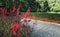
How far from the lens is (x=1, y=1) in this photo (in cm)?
1936

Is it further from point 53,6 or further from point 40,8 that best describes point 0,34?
point 40,8

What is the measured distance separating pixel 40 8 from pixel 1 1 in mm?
6592

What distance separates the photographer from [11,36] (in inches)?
205

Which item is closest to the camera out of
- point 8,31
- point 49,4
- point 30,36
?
point 8,31

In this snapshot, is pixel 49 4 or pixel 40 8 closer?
pixel 49 4

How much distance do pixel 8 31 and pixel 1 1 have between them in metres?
14.4

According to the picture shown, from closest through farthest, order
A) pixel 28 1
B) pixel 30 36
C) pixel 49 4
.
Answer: pixel 30 36, pixel 49 4, pixel 28 1

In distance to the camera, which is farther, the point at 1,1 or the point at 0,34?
the point at 1,1

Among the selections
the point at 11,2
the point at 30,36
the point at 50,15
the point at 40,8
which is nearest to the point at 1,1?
the point at 11,2

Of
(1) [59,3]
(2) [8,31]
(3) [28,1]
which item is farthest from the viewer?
(3) [28,1]

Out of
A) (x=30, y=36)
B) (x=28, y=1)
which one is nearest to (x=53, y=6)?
(x=28, y=1)

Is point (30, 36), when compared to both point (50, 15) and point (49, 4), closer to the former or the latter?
Answer: point (50, 15)

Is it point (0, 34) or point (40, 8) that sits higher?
point (0, 34)

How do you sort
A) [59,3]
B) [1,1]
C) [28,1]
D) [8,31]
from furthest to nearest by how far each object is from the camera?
[28,1]
[59,3]
[1,1]
[8,31]
